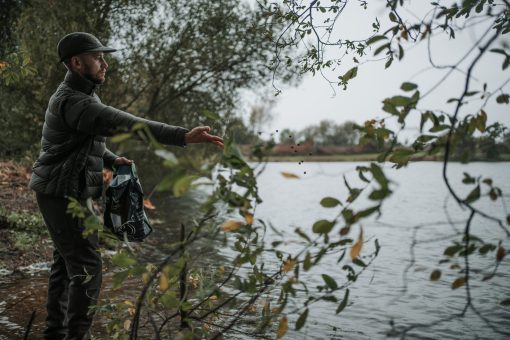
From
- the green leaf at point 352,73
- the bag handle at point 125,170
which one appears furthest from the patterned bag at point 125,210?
the green leaf at point 352,73

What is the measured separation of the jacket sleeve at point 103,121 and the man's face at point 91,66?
0.93 ft

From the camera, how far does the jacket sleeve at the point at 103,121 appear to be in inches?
123

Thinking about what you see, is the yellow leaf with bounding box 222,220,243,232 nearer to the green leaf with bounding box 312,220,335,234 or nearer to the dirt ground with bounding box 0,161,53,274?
the green leaf with bounding box 312,220,335,234

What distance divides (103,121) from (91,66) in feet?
2.06

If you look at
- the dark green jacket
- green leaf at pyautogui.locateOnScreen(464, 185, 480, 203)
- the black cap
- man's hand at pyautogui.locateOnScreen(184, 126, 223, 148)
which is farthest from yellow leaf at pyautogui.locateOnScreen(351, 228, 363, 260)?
the black cap

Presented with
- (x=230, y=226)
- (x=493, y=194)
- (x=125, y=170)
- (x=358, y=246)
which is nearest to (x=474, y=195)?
(x=493, y=194)

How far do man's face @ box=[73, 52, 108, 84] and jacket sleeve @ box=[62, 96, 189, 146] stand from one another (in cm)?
28

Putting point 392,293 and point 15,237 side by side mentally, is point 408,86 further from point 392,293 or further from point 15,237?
point 15,237

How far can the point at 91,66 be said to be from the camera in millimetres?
3543

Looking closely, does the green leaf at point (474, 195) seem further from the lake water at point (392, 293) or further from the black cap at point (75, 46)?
the black cap at point (75, 46)

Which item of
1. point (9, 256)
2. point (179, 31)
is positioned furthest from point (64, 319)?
point (179, 31)

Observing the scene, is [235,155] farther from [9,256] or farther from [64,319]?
[9,256]

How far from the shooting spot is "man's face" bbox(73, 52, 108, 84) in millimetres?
3523

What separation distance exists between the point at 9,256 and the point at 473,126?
24.0 ft
